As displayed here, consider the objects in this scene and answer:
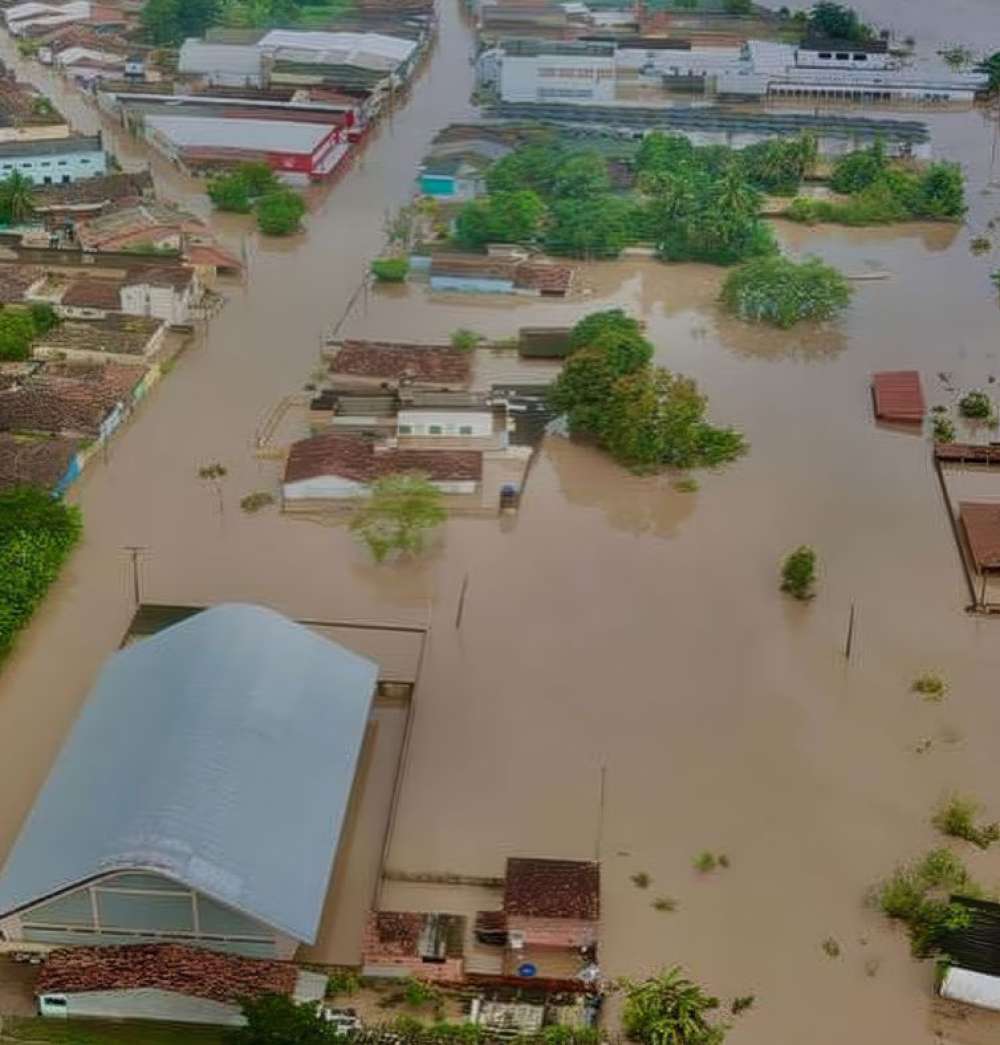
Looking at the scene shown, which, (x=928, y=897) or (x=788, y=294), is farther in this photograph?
(x=788, y=294)

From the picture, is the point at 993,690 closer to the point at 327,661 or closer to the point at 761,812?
the point at 761,812

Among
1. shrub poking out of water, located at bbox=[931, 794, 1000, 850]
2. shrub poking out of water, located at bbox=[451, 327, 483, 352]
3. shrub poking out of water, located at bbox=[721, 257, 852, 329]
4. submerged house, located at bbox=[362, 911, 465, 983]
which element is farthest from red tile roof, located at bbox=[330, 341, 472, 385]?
submerged house, located at bbox=[362, 911, 465, 983]

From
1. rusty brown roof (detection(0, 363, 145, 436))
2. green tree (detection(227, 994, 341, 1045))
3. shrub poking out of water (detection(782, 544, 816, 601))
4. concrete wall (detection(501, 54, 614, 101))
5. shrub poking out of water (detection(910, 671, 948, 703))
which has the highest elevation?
concrete wall (detection(501, 54, 614, 101))

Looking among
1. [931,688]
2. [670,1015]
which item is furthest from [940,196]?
[670,1015]

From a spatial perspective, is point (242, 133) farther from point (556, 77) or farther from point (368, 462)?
point (368, 462)

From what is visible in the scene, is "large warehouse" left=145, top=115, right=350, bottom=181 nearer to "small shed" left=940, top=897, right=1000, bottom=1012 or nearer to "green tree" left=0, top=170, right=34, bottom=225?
"green tree" left=0, top=170, right=34, bottom=225

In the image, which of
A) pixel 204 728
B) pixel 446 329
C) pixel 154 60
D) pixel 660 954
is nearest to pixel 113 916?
pixel 204 728
